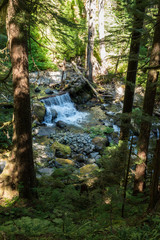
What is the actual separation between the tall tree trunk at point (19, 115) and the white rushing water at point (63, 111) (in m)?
8.01

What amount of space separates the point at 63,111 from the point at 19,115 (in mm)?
10082

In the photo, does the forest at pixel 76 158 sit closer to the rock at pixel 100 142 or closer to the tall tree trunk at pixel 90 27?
the rock at pixel 100 142

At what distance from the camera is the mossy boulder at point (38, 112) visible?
11971 mm

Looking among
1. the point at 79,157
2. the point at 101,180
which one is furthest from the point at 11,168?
the point at 79,157

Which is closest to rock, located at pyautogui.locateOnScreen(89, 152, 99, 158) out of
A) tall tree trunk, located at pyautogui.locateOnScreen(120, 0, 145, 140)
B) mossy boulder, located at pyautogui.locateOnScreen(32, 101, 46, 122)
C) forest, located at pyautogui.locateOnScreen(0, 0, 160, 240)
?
forest, located at pyautogui.locateOnScreen(0, 0, 160, 240)

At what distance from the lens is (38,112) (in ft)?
39.9

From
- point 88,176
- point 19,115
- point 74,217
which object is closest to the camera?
point 74,217

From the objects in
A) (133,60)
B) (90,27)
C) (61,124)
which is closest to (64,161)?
(61,124)

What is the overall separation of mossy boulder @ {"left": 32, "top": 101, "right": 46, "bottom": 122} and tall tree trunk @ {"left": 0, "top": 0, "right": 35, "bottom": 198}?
768cm

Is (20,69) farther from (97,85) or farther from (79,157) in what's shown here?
(97,85)

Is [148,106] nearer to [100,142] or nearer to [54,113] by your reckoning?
[100,142]

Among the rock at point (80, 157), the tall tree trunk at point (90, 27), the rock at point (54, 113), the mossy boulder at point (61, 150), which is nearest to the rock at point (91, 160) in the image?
the rock at point (80, 157)

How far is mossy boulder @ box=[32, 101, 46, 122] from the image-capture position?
1197 centimetres

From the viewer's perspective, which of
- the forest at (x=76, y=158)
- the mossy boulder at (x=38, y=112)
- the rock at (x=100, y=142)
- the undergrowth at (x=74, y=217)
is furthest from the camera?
the mossy boulder at (x=38, y=112)
